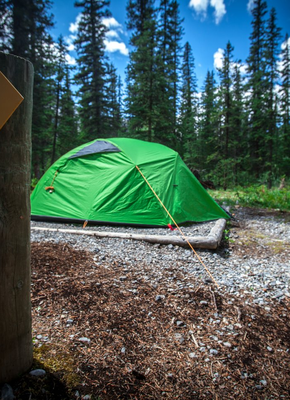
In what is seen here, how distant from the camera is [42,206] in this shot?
20.5 feet

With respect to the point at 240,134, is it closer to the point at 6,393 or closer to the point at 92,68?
the point at 92,68

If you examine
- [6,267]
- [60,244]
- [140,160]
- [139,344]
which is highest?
[140,160]

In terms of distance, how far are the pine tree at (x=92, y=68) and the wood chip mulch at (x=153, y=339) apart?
52.8 feet

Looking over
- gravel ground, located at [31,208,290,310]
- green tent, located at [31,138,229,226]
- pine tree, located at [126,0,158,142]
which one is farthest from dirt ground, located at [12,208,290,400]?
pine tree, located at [126,0,158,142]

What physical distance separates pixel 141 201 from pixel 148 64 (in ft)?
38.0

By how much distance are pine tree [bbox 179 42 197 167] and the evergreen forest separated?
0.49 feet

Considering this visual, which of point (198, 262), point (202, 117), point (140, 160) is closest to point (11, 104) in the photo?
point (198, 262)

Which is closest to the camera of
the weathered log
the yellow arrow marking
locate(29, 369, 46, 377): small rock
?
the yellow arrow marking

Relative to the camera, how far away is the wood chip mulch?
1.58 meters

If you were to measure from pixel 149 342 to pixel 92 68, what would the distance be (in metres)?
20.1

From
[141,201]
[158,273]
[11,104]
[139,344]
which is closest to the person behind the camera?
[11,104]

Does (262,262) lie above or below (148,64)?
below

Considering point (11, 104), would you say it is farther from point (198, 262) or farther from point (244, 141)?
point (244, 141)

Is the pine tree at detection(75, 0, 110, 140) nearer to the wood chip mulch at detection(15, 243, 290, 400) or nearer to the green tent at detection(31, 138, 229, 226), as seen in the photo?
the green tent at detection(31, 138, 229, 226)
